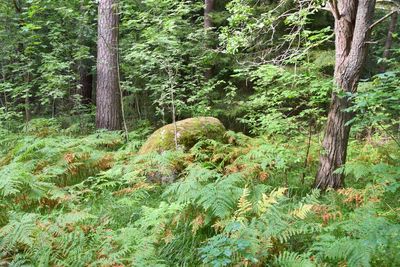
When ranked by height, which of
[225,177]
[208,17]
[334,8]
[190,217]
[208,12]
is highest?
[208,12]

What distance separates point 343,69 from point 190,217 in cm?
315

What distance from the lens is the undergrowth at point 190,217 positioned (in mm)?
3248

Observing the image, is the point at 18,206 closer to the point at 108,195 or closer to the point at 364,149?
the point at 108,195

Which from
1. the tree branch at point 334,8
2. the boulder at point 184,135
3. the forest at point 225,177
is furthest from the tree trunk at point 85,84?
the tree branch at point 334,8

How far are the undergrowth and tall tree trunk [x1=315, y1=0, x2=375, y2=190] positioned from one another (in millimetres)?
490

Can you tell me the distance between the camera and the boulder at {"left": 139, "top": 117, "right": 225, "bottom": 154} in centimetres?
743

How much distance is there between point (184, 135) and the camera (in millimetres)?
7598

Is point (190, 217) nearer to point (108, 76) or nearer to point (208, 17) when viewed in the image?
point (108, 76)

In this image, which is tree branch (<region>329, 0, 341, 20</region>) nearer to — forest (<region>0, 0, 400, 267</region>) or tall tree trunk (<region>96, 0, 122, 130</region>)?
forest (<region>0, 0, 400, 267</region>)

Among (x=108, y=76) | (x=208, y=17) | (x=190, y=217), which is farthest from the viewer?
(x=208, y=17)

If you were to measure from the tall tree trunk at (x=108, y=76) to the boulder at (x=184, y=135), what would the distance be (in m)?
2.63

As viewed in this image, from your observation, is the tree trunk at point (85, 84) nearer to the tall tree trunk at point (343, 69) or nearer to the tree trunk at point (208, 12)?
the tree trunk at point (208, 12)

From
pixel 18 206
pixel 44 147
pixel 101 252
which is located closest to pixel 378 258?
pixel 101 252

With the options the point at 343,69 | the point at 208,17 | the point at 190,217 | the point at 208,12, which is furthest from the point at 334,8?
the point at 208,12
